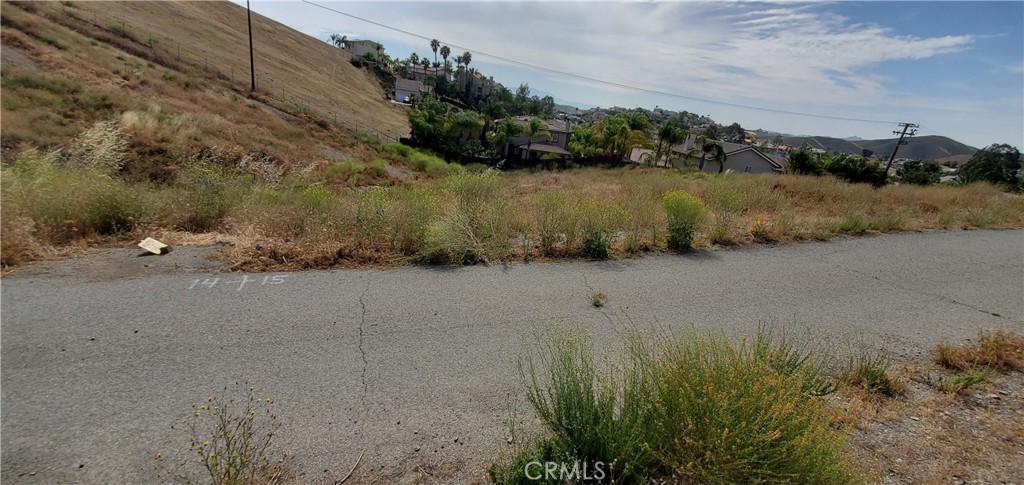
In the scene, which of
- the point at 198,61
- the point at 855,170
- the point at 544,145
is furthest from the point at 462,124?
the point at 855,170

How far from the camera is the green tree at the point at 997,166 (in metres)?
22.0

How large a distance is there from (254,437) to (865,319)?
→ 6.58 metres

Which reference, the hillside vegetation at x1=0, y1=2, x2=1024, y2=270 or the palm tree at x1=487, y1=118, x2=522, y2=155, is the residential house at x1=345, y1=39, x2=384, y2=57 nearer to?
the palm tree at x1=487, y1=118, x2=522, y2=155

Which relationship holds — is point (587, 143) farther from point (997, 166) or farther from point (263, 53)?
point (263, 53)

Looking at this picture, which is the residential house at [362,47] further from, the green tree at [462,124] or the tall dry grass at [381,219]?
the tall dry grass at [381,219]

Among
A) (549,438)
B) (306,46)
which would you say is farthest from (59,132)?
(306,46)

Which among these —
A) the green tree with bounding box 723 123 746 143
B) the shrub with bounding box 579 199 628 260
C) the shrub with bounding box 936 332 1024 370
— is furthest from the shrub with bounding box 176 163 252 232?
the green tree with bounding box 723 123 746 143

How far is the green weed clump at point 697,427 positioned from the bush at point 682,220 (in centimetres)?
468

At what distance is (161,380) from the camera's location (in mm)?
3008

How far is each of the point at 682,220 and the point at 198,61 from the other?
48888 millimetres

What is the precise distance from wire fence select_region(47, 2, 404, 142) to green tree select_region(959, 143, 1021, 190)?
143 feet

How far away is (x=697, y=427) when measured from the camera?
214cm

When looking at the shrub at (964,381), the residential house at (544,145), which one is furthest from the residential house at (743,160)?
the shrub at (964,381)

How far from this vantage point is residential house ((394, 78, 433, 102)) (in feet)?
258
